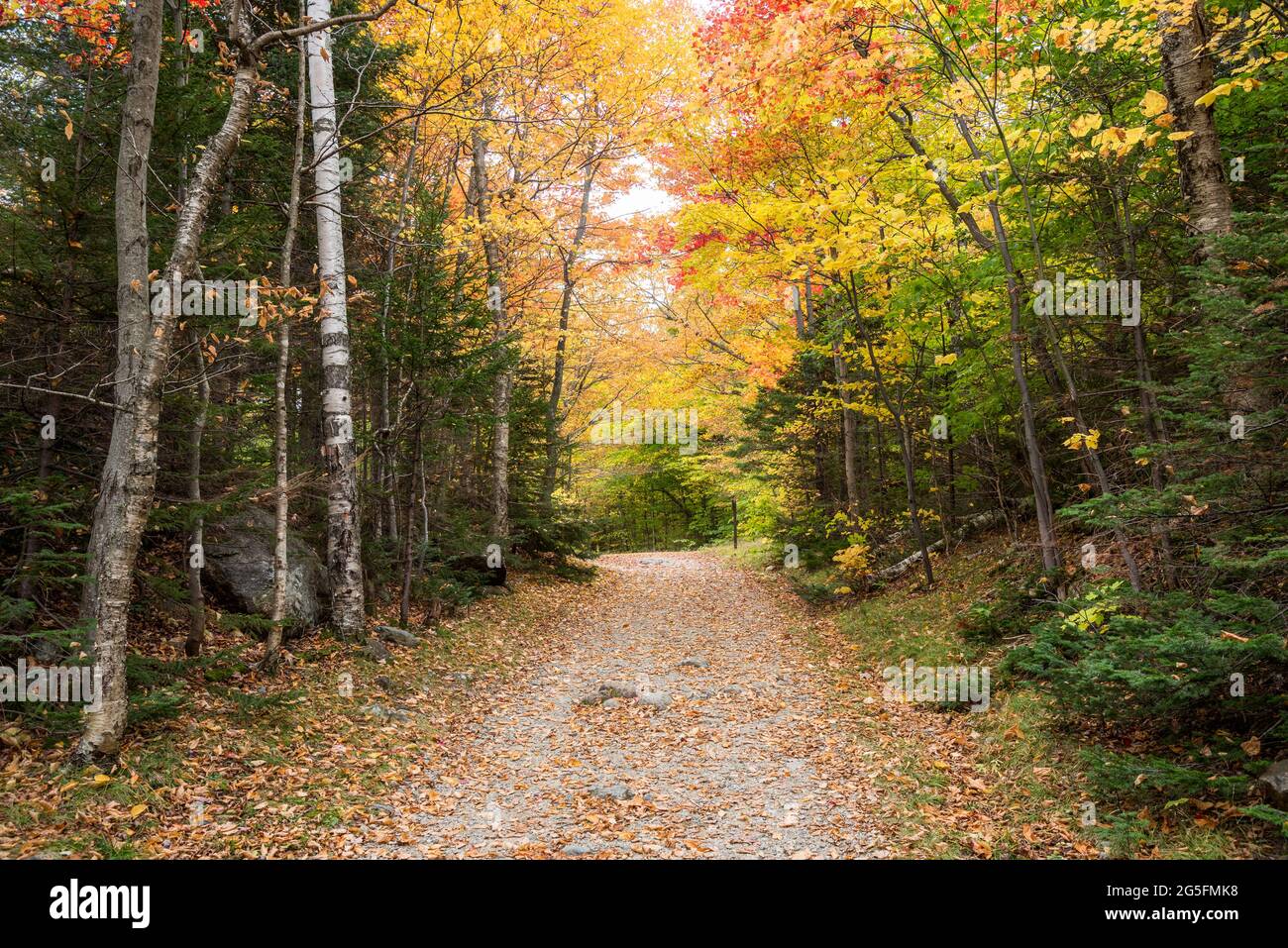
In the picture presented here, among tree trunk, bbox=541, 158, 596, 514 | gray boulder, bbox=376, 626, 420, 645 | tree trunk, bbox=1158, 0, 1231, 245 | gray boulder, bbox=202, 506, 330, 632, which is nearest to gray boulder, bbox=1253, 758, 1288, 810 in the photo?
tree trunk, bbox=1158, 0, 1231, 245

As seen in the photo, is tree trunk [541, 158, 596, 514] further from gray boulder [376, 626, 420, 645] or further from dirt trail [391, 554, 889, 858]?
gray boulder [376, 626, 420, 645]

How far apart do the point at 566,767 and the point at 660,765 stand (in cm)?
95

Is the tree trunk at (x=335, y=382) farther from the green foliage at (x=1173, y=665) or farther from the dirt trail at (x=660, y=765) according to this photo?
the green foliage at (x=1173, y=665)

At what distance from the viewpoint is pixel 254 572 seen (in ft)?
28.5

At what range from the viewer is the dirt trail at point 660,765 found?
5012 mm

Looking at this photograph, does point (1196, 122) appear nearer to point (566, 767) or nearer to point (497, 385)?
point (566, 767)

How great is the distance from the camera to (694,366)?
62.9 ft

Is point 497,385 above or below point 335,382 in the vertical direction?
above

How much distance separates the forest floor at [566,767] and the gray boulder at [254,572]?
505mm

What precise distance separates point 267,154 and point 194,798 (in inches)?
338

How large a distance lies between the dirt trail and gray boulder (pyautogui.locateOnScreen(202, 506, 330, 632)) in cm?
285

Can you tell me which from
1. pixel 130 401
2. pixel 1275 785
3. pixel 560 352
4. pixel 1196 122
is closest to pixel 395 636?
pixel 130 401

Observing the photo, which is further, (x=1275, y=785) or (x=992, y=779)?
(x=992, y=779)

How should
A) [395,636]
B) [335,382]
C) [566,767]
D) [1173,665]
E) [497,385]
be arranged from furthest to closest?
1. [497,385]
2. [395,636]
3. [335,382]
4. [566,767]
5. [1173,665]
